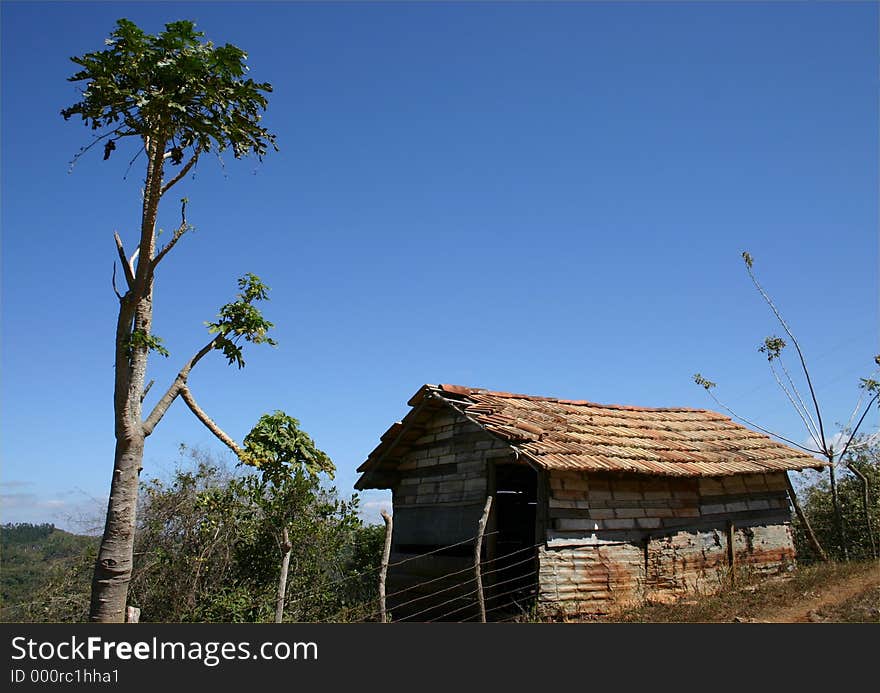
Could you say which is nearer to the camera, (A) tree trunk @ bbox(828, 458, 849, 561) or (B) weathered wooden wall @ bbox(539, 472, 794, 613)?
(B) weathered wooden wall @ bbox(539, 472, 794, 613)

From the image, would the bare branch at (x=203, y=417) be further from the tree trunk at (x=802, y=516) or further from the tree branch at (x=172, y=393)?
the tree trunk at (x=802, y=516)

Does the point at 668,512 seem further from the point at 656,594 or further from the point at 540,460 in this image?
the point at 540,460

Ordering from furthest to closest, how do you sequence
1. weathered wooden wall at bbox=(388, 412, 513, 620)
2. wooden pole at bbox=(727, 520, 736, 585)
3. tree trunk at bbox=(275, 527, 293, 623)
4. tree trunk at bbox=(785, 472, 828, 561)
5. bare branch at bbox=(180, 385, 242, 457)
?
tree trunk at bbox=(785, 472, 828, 561) → wooden pole at bbox=(727, 520, 736, 585) → weathered wooden wall at bbox=(388, 412, 513, 620) → bare branch at bbox=(180, 385, 242, 457) → tree trunk at bbox=(275, 527, 293, 623)

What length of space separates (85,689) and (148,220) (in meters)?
6.35

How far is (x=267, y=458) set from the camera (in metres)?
9.21

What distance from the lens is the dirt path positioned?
8.59 m

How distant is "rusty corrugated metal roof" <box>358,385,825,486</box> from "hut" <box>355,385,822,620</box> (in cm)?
4

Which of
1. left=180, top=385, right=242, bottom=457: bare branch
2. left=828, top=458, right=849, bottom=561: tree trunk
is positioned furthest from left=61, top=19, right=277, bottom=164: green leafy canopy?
left=828, top=458, right=849, bottom=561: tree trunk

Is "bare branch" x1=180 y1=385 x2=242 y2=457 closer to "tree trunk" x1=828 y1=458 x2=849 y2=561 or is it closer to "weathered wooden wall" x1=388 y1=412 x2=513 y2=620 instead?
"weathered wooden wall" x1=388 y1=412 x2=513 y2=620

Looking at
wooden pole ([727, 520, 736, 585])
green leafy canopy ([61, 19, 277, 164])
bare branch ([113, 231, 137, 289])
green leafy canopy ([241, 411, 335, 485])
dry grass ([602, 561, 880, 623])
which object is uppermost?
green leafy canopy ([61, 19, 277, 164])

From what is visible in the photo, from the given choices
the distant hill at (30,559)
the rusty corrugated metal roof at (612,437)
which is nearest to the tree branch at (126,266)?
the rusty corrugated metal roof at (612,437)

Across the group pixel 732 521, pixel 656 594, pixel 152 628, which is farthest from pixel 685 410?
pixel 152 628

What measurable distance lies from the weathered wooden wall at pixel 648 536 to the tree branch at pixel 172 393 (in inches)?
Answer: 222

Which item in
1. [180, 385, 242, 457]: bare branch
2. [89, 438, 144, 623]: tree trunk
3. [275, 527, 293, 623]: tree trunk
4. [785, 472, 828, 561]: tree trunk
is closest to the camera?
[275, 527, 293, 623]: tree trunk
